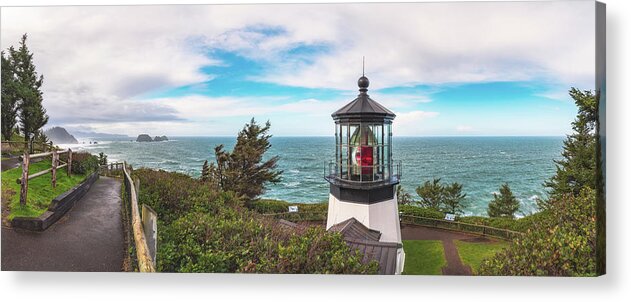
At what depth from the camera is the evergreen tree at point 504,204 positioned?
2.85 meters

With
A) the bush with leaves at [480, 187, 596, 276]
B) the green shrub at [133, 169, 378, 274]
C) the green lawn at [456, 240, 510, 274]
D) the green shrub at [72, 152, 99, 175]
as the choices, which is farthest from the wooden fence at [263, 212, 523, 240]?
the green shrub at [72, 152, 99, 175]

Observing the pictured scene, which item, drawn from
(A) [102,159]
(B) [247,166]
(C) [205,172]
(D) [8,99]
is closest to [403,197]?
(B) [247,166]

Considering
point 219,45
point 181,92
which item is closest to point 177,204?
point 181,92

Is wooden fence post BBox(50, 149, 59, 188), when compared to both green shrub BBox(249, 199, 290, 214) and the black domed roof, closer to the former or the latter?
green shrub BBox(249, 199, 290, 214)

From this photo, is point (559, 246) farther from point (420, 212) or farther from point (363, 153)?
point (363, 153)

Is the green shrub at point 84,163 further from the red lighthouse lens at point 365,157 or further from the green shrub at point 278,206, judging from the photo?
the red lighthouse lens at point 365,157

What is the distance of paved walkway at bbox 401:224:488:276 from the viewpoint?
9.20 feet

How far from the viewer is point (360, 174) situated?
3.00 metres

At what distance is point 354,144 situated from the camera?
3021 millimetres

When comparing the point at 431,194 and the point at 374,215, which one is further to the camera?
the point at 431,194

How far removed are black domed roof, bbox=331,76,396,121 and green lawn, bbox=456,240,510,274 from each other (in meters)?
1.60

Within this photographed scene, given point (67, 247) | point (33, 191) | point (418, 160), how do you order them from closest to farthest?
1. point (67, 247)
2. point (33, 191)
3. point (418, 160)

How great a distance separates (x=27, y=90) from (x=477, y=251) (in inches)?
184

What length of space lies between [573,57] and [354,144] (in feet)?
6.74
